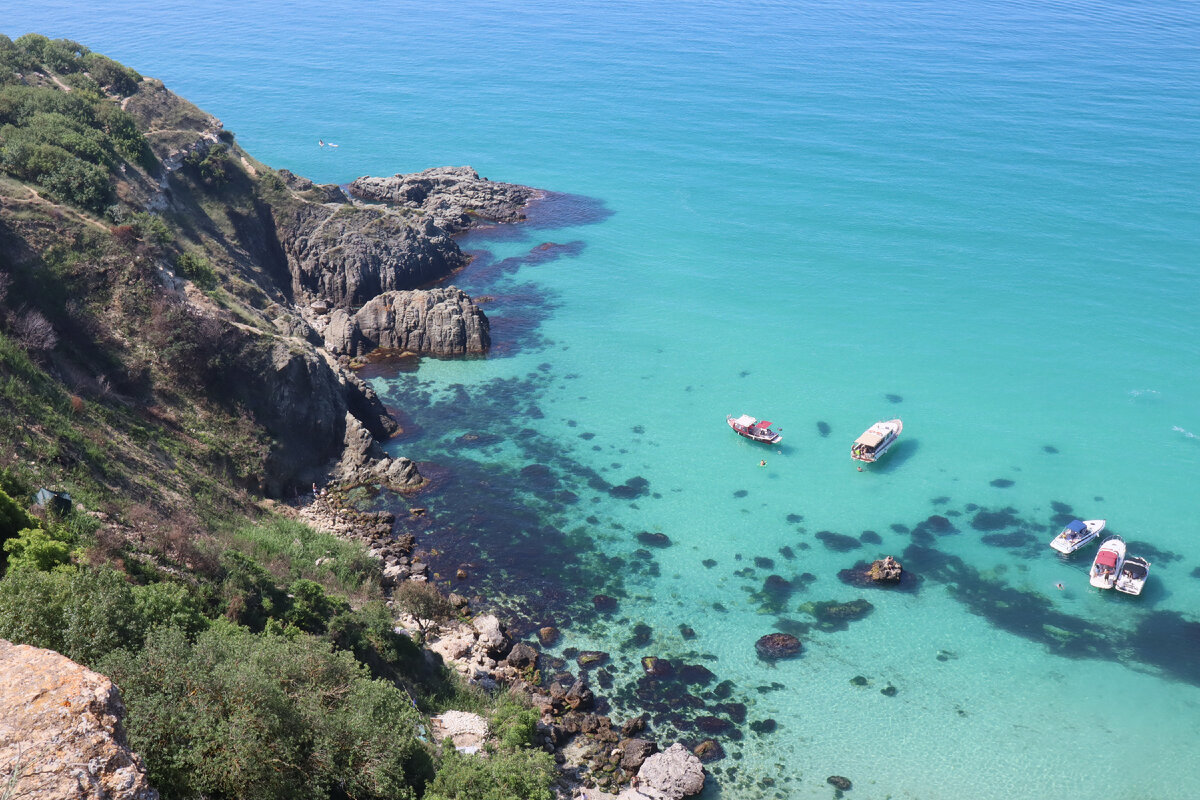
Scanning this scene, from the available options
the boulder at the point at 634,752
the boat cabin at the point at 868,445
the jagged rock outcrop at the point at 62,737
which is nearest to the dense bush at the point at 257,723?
the jagged rock outcrop at the point at 62,737

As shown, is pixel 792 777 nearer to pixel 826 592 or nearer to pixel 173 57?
pixel 826 592

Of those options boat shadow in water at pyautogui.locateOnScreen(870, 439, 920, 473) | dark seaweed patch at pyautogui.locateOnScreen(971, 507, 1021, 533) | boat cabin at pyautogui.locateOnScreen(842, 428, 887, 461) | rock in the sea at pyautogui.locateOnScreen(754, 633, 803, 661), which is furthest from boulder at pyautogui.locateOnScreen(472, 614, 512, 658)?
A: dark seaweed patch at pyautogui.locateOnScreen(971, 507, 1021, 533)

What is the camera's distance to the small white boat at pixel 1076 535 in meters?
45.9

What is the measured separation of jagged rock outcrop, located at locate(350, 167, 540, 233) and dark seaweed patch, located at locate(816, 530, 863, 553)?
5869 centimetres

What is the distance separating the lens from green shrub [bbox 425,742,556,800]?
24.8m

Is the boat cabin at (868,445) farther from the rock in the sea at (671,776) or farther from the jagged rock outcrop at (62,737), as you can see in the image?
the jagged rock outcrop at (62,737)

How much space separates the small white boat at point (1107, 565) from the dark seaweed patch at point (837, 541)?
12.7 meters

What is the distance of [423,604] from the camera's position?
38.8 metres

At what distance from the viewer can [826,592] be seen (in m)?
43.6

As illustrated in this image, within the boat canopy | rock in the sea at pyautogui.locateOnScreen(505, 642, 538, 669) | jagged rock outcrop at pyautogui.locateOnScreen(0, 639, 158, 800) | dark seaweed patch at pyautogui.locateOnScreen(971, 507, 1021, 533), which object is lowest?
rock in the sea at pyautogui.locateOnScreen(505, 642, 538, 669)

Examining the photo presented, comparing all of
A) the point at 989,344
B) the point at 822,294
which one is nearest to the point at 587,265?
the point at 822,294

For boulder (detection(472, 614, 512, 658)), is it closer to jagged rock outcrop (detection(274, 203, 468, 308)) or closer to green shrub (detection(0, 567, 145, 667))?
green shrub (detection(0, 567, 145, 667))

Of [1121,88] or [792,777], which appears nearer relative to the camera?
[792,777]

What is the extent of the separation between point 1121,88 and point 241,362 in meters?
135
